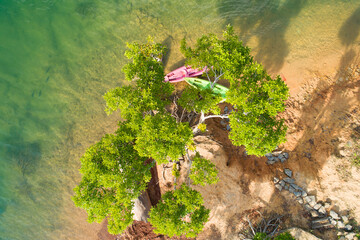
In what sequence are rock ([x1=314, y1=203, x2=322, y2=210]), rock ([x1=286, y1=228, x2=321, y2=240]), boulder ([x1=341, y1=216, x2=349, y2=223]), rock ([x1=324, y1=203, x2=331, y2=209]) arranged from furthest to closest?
rock ([x1=314, y1=203, x2=322, y2=210])
rock ([x1=324, y1=203, x2=331, y2=209])
boulder ([x1=341, y1=216, x2=349, y2=223])
rock ([x1=286, y1=228, x2=321, y2=240])

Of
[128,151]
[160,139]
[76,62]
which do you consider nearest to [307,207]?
[160,139]

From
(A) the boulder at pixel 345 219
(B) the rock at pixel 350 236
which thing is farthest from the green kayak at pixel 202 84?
(B) the rock at pixel 350 236

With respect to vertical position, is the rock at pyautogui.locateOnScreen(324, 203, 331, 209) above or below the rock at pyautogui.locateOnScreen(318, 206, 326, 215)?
above

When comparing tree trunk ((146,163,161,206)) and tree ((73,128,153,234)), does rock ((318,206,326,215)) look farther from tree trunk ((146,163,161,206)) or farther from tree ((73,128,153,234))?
tree ((73,128,153,234))

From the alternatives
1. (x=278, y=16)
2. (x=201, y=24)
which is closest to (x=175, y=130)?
(x=201, y=24)

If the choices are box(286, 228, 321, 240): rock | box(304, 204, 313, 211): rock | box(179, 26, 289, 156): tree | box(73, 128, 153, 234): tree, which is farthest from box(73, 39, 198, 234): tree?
box(304, 204, 313, 211): rock

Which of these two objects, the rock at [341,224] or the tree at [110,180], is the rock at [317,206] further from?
the tree at [110,180]
